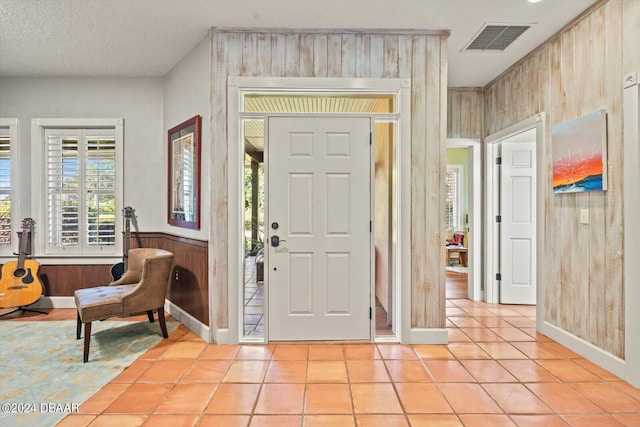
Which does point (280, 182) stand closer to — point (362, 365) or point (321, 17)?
point (321, 17)

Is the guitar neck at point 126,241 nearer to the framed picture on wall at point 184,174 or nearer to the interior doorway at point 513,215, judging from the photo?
the framed picture on wall at point 184,174

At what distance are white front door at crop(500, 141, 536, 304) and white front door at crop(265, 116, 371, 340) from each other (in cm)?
245

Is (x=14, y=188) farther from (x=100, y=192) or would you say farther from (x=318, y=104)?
(x=318, y=104)

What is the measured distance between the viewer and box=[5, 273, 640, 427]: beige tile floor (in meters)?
2.15

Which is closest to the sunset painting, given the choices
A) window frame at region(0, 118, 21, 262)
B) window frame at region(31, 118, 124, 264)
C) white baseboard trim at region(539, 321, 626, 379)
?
white baseboard trim at region(539, 321, 626, 379)

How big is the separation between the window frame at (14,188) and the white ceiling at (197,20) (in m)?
0.93

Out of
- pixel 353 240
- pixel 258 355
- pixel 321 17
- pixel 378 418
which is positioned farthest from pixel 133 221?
pixel 378 418

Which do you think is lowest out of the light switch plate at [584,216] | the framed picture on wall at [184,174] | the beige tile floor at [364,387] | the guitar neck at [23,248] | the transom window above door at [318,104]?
the beige tile floor at [364,387]

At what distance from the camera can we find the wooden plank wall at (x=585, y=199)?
272 cm

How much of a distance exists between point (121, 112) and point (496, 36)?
422cm

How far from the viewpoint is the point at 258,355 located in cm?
306

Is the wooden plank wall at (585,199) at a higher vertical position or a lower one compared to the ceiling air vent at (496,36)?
lower

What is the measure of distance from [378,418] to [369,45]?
9.72 ft

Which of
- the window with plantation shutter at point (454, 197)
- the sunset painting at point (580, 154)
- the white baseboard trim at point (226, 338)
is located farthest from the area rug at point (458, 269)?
the white baseboard trim at point (226, 338)
